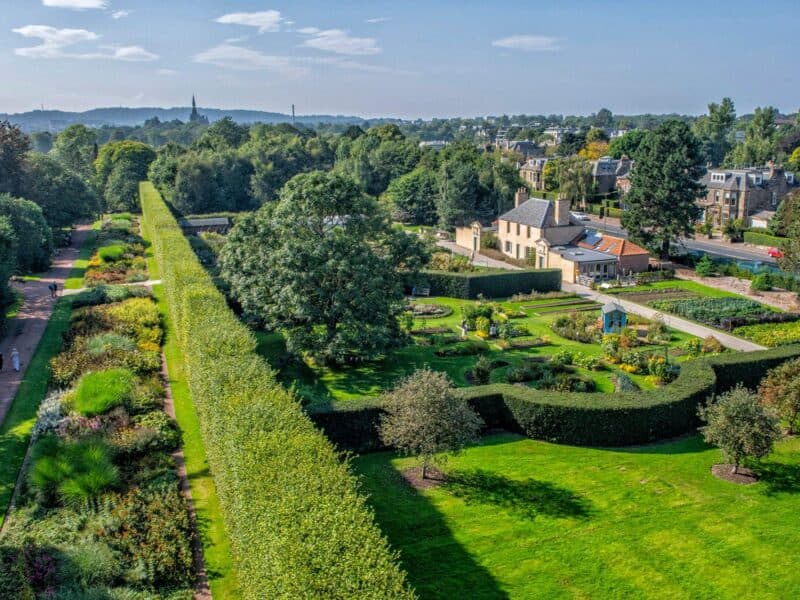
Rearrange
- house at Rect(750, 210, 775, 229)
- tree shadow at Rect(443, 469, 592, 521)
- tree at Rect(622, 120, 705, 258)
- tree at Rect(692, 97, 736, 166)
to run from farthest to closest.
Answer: tree at Rect(692, 97, 736, 166), house at Rect(750, 210, 775, 229), tree at Rect(622, 120, 705, 258), tree shadow at Rect(443, 469, 592, 521)

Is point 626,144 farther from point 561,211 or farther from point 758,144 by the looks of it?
point 561,211

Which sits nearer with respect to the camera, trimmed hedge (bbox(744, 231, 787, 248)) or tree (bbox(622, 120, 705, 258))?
tree (bbox(622, 120, 705, 258))

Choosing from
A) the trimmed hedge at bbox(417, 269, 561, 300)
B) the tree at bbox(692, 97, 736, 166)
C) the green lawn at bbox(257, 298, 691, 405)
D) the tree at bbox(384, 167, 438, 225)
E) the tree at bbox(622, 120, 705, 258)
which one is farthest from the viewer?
the tree at bbox(692, 97, 736, 166)

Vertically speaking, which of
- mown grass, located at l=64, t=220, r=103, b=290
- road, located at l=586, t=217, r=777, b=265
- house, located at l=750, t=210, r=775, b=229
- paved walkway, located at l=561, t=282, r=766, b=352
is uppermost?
house, located at l=750, t=210, r=775, b=229

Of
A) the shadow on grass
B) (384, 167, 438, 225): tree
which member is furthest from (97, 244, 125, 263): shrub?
the shadow on grass

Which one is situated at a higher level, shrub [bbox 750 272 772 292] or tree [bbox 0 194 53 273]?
tree [bbox 0 194 53 273]

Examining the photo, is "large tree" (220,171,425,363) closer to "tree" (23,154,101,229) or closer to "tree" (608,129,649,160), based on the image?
"tree" (23,154,101,229)

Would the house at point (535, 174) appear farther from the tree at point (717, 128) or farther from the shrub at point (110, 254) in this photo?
the shrub at point (110, 254)

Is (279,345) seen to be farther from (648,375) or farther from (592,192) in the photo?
(592,192)
